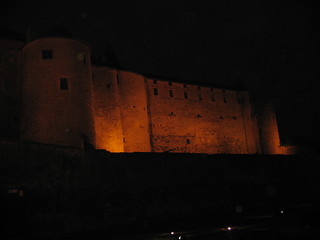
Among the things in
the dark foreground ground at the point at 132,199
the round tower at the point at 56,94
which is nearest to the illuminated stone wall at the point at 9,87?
the round tower at the point at 56,94

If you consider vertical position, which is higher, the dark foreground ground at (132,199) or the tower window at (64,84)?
the tower window at (64,84)

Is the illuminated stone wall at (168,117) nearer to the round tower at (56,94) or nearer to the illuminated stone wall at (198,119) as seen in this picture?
the illuminated stone wall at (198,119)

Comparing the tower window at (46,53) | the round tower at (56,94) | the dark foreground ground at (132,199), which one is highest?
the tower window at (46,53)

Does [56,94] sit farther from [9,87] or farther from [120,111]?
[120,111]

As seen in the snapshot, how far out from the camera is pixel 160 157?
23812 millimetres

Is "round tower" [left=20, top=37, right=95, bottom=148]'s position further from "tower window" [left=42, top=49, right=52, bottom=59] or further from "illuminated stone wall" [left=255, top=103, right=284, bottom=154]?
"illuminated stone wall" [left=255, top=103, right=284, bottom=154]

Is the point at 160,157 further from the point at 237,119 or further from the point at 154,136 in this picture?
the point at 237,119

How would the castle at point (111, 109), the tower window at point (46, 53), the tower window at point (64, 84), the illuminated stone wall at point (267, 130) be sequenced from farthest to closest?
the illuminated stone wall at point (267, 130), the tower window at point (46, 53), the tower window at point (64, 84), the castle at point (111, 109)

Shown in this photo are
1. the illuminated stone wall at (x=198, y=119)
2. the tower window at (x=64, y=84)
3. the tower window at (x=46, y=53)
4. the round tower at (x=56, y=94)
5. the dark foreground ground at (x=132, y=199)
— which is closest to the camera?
the dark foreground ground at (x=132, y=199)

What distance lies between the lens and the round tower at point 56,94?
78.0 feet

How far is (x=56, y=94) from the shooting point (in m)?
24.4

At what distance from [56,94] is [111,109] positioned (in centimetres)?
760

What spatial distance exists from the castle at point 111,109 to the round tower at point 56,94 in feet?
0.20

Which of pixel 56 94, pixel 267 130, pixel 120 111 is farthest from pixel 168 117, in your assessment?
pixel 56 94
